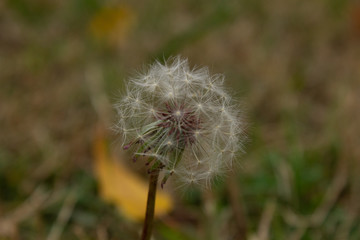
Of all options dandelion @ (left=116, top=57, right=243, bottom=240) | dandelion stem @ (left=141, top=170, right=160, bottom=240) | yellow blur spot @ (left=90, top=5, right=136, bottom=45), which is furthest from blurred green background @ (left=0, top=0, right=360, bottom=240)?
dandelion stem @ (left=141, top=170, right=160, bottom=240)

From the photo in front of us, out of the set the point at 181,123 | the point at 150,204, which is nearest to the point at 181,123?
the point at 181,123

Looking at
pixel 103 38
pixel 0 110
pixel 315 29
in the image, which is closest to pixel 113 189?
pixel 0 110

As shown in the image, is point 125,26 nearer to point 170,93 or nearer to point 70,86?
point 70,86

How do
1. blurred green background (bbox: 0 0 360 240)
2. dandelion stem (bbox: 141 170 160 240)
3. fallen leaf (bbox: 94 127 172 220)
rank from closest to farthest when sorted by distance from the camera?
dandelion stem (bbox: 141 170 160 240)
fallen leaf (bbox: 94 127 172 220)
blurred green background (bbox: 0 0 360 240)

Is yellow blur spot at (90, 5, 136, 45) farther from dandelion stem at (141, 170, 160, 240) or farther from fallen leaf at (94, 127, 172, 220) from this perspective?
dandelion stem at (141, 170, 160, 240)

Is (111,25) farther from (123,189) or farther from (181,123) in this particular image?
(181,123)

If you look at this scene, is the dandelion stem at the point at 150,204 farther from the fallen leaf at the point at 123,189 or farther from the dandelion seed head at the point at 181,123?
the fallen leaf at the point at 123,189
